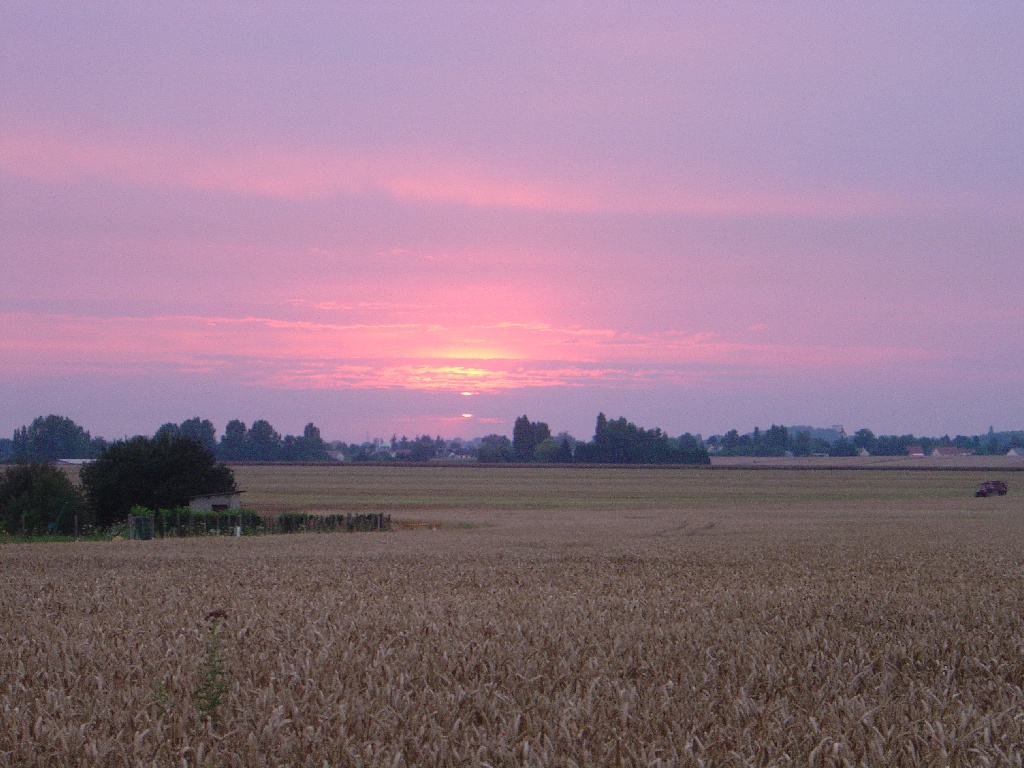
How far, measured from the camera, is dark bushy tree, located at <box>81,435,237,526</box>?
63000mm

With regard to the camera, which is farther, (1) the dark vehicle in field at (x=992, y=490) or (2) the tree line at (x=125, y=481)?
(1) the dark vehicle in field at (x=992, y=490)

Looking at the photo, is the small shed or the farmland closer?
the farmland

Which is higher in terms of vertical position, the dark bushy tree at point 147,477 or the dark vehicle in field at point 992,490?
the dark bushy tree at point 147,477

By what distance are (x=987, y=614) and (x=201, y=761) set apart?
9751 mm

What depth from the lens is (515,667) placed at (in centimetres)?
862

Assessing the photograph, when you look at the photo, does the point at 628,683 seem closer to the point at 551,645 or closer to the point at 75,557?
the point at 551,645

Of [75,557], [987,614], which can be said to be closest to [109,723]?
[987,614]

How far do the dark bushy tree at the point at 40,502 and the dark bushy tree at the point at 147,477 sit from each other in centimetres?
161

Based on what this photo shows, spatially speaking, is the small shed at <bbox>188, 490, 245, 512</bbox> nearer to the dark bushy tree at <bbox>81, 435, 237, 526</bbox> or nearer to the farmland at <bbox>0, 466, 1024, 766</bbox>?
the dark bushy tree at <bbox>81, 435, 237, 526</bbox>

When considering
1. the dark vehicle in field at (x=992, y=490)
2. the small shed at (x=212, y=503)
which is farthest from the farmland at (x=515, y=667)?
the dark vehicle in field at (x=992, y=490)

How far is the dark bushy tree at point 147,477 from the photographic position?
63.0 m

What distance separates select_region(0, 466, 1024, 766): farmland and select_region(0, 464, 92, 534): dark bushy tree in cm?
4288

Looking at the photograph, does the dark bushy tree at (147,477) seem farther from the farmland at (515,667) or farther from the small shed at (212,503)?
the farmland at (515,667)

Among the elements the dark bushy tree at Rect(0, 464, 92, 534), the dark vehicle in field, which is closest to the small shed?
the dark bushy tree at Rect(0, 464, 92, 534)
